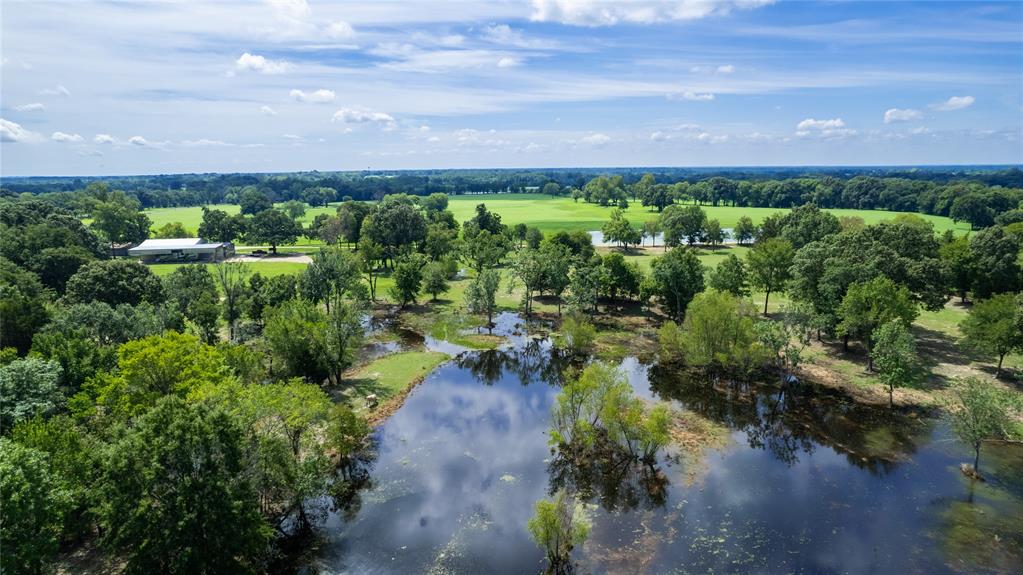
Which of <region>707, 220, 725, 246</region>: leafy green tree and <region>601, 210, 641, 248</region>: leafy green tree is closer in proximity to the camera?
<region>601, 210, 641, 248</region>: leafy green tree

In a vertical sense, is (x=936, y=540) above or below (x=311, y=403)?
below

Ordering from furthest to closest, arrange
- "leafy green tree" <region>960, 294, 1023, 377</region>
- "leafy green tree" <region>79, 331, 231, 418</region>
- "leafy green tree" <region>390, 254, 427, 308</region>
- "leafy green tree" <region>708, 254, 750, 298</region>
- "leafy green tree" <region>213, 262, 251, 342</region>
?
"leafy green tree" <region>390, 254, 427, 308</region> → "leafy green tree" <region>708, 254, 750, 298</region> → "leafy green tree" <region>213, 262, 251, 342</region> → "leafy green tree" <region>960, 294, 1023, 377</region> → "leafy green tree" <region>79, 331, 231, 418</region>

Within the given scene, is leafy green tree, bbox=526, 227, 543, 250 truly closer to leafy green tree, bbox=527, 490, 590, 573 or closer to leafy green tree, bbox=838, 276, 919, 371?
leafy green tree, bbox=838, 276, 919, 371

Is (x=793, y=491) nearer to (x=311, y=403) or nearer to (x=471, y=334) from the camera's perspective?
(x=311, y=403)

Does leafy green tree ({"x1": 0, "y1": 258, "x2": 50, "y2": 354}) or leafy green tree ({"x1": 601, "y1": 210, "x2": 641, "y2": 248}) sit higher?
leafy green tree ({"x1": 601, "y1": 210, "x2": 641, "y2": 248})

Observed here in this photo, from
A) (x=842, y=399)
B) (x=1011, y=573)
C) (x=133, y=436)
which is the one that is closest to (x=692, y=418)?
(x=842, y=399)

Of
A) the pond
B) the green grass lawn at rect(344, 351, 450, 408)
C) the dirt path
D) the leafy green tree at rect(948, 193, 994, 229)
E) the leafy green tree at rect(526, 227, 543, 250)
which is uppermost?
the leafy green tree at rect(948, 193, 994, 229)

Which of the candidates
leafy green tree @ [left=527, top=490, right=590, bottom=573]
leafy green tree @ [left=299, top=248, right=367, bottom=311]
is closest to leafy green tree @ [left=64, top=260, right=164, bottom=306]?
leafy green tree @ [left=299, top=248, right=367, bottom=311]
